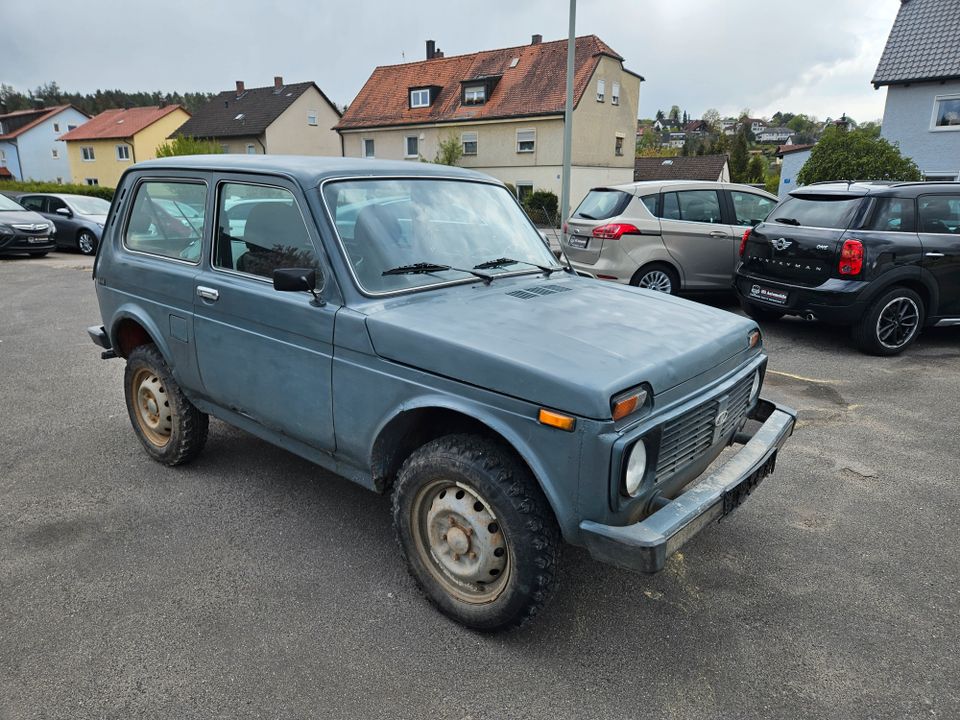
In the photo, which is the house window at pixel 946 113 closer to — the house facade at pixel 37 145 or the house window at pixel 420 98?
the house window at pixel 420 98

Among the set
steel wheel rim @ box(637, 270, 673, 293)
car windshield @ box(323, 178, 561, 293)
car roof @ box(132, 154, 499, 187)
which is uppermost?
car roof @ box(132, 154, 499, 187)

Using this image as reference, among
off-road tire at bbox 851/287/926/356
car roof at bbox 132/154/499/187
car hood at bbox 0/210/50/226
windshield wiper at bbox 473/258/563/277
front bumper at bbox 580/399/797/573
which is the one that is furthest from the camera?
car hood at bbox 0/210/50/226

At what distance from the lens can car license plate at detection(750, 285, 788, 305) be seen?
7660mm

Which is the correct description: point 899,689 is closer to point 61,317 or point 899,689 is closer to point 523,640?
point 523,640

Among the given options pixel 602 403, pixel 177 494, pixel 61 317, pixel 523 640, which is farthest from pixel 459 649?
pixel 61 317

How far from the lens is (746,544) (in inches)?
146

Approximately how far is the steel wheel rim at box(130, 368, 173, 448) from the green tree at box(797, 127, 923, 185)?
1627cm

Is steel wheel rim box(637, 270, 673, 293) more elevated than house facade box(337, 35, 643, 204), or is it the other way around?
house facade box(337, 35, 643, 204)

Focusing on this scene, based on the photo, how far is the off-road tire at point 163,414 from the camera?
14.2ft

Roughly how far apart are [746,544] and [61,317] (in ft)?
30.5

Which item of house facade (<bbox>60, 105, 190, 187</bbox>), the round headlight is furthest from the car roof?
house facade (<bbox>60, 105, 190, 187</bbox>)

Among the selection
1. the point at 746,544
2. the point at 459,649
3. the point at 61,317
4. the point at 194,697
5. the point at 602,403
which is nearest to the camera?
the point at 602,403

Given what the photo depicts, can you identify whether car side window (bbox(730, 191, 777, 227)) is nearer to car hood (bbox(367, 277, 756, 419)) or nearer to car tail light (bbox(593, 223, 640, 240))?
car tail light (bbox(593, 223, 640, 240))

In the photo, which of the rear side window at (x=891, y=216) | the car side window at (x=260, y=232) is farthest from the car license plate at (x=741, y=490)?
the rear side window at (x=891, y=216)
